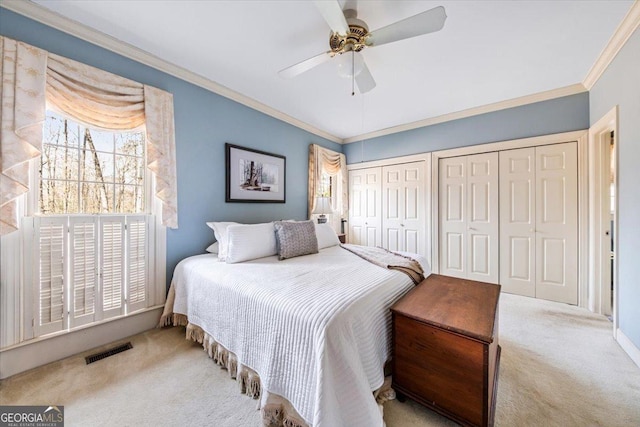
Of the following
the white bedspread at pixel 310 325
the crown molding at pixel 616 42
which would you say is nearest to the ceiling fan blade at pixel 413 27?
the crown molding at pixel 616 42

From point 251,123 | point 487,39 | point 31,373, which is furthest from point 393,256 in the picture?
point 31,373

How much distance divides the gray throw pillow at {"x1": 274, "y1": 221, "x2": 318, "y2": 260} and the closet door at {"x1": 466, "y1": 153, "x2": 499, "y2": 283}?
2441 mm

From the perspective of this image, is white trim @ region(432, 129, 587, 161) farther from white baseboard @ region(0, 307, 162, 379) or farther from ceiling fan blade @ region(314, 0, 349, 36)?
white baseboard @ region(0, 307, 162, 379)

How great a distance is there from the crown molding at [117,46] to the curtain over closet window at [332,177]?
117cm

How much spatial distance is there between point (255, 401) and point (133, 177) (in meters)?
2.17

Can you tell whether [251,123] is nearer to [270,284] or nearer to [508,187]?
[270,284]

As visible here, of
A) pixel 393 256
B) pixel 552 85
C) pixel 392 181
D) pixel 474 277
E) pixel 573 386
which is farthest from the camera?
pixel 392 181

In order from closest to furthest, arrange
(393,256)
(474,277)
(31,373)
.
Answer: (31,373) < (393,256) < (474,277)

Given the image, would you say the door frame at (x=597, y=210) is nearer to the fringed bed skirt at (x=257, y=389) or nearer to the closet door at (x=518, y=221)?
the closet door at (x=518, y=221)

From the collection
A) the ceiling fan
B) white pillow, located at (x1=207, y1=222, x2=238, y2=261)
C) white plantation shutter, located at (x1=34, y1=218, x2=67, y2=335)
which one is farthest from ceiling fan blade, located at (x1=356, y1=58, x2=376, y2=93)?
white plantation shutter, located at (x1=34, y1=218, x2=67, y2=335)

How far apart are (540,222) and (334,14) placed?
345 centimetres

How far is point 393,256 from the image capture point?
7.72 feet

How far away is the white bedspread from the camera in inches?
41.0

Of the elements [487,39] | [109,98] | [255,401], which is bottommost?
[255,401]
